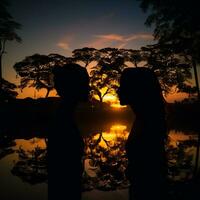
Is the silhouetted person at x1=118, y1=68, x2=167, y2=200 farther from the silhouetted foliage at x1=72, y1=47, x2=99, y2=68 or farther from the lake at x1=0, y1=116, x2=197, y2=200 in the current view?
the silhouetted foliage at x1=72, y1=47, x2=99, y2=68

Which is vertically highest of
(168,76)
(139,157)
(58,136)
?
(168,76)

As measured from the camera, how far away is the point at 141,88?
2.88 metres

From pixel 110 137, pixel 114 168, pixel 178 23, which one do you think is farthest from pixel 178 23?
pixel 114 168

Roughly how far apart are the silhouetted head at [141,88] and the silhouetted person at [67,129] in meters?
0.46

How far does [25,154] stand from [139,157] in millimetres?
5472

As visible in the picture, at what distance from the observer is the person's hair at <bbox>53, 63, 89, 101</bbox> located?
292 cm

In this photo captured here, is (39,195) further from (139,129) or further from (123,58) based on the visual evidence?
(123,58)

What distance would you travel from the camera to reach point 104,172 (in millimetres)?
5402

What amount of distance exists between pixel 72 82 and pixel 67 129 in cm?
52

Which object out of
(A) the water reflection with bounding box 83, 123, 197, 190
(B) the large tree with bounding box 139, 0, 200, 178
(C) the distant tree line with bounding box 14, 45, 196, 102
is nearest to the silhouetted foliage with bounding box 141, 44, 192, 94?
(C) the distant tree line with bounding box 14, 45, 196, 102

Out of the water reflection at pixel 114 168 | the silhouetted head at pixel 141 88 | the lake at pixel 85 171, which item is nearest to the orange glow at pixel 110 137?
the lake at pixel 85 171

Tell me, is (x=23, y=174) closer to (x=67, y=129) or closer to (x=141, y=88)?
(x=67, y=129)

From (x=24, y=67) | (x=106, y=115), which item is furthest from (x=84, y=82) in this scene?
(x=24, y=67)

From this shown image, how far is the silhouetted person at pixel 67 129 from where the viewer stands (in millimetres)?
2855
